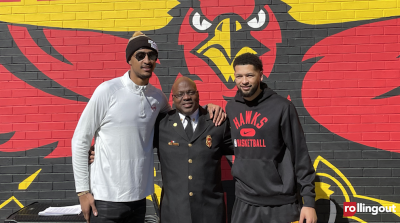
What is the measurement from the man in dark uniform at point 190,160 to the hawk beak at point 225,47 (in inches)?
54.6

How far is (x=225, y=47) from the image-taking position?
154 inches

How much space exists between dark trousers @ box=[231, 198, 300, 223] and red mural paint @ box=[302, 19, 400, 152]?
1833 millimetres

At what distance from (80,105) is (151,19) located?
152cm

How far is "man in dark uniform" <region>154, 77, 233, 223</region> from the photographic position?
2.53 metres

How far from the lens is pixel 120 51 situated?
3.98 m

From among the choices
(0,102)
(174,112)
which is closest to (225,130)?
(174,112)

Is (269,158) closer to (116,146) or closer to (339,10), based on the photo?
(116,146)

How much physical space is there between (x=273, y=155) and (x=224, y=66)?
6.01 ft

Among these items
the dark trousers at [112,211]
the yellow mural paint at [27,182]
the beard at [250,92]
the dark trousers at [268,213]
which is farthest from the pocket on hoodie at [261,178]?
the yellow mural paint at [27,182]

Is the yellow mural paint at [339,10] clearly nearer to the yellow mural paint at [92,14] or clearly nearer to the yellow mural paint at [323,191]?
the yellow mural paint at [92,14]

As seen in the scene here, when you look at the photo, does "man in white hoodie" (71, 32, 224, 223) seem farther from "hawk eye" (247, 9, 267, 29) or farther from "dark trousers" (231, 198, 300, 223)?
"hawk eye" (247, 9, 267, 29)

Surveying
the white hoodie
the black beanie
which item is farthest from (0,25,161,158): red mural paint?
the white hoodie

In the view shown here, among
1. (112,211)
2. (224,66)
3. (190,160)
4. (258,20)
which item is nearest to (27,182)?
(112,211)

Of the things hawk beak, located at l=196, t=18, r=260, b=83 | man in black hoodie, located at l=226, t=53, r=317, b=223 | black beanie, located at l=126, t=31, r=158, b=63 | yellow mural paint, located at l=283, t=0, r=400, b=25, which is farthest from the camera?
hawk beak, located at l=196, t=18, r=260, b=83
